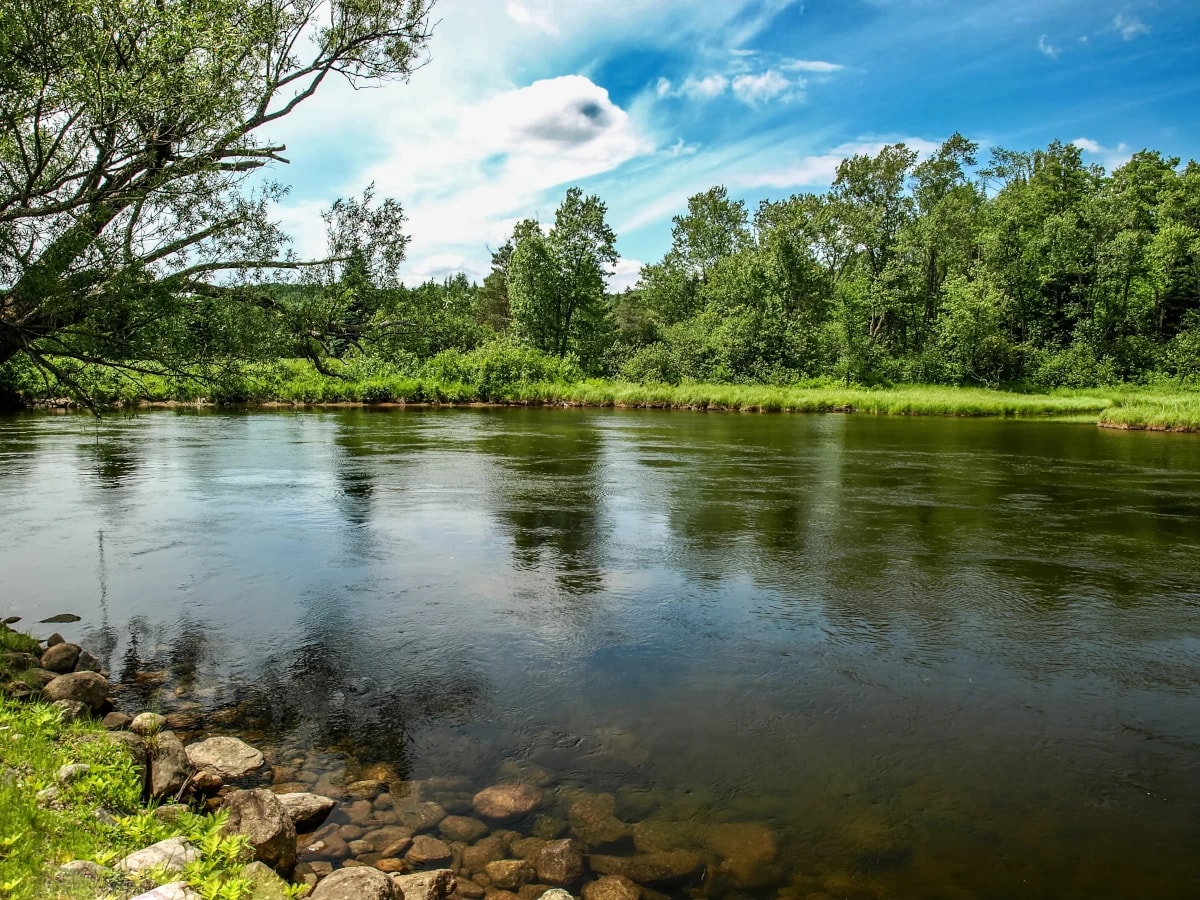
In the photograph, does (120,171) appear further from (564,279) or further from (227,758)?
(564,279)

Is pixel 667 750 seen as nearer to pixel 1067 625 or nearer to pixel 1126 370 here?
pixel 1067 625

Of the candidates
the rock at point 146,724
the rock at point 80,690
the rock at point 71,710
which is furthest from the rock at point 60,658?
the rock at point 146,724

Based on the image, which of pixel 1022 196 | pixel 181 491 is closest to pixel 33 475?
pixel 181 491

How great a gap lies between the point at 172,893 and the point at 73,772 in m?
1.99

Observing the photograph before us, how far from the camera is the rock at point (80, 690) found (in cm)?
677

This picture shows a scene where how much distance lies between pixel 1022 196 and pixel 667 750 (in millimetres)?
75841

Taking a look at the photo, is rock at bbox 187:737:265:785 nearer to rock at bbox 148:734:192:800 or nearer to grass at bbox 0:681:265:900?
rock at bbox 148:734:192:800

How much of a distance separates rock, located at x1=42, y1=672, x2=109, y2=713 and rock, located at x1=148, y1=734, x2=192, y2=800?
4.42ft

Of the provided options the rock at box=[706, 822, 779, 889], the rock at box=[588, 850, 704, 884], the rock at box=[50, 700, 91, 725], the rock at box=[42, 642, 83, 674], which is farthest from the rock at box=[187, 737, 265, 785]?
the rock at box=[706, 822, 779, 889]

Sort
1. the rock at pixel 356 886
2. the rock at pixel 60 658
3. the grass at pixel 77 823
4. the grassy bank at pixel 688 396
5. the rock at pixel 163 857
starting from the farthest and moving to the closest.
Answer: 1. the grassy bank at pixel 688 396
2. the rock at pixel 60 658
3. the rock at pixel 356 886
4. the rock at pixel 163 857
5. the grass at pixel 77 823

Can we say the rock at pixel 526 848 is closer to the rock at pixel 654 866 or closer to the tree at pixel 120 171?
the rock at pixel 654 866

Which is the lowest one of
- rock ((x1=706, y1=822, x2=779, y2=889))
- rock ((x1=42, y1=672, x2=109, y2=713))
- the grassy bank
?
rock ((x1=706, y1=822, x2=779, y2=889))

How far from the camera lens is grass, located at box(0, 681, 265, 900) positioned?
382cm

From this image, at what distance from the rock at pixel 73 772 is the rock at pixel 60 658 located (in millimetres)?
3240
